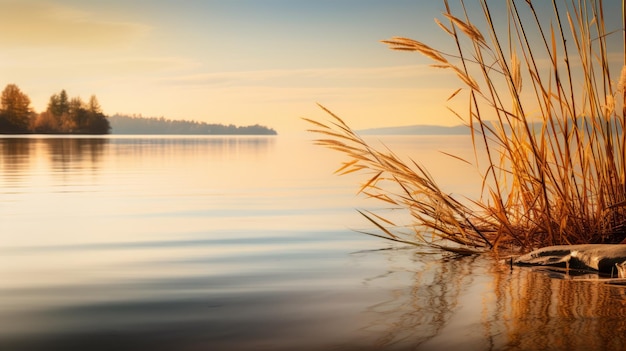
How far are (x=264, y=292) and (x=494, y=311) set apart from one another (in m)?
0.94

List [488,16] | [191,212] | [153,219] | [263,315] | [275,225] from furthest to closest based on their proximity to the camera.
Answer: [191,212] → [153,219] → [275,225] → [488,16] → [263,315]

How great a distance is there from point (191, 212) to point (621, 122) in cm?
364

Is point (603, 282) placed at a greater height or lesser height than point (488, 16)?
lesser

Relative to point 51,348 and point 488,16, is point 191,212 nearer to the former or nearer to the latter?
point 488,16

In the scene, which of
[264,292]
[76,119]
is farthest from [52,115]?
[264,292]

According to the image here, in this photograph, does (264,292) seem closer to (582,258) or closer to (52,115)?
(582,258)

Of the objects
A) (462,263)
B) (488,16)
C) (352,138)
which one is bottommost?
(462,263)

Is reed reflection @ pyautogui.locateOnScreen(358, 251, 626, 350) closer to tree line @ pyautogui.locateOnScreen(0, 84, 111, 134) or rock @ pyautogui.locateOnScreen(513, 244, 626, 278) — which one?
rock @ pyautogui.locateOnScreen(513, 244, 626, 278)

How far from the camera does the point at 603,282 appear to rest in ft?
10.8

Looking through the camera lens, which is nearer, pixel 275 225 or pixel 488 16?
pixel 488 16

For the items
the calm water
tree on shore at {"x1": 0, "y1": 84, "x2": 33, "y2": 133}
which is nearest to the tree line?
tree on shore at {"x1": 0, "y1": 84, "x2": 33, "y2": 133}

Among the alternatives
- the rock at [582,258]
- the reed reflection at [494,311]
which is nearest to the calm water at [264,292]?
the reed reflection at [494,311]

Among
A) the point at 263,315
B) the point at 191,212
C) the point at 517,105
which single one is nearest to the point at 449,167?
the point at 191,212

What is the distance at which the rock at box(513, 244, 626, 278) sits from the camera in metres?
3.56
